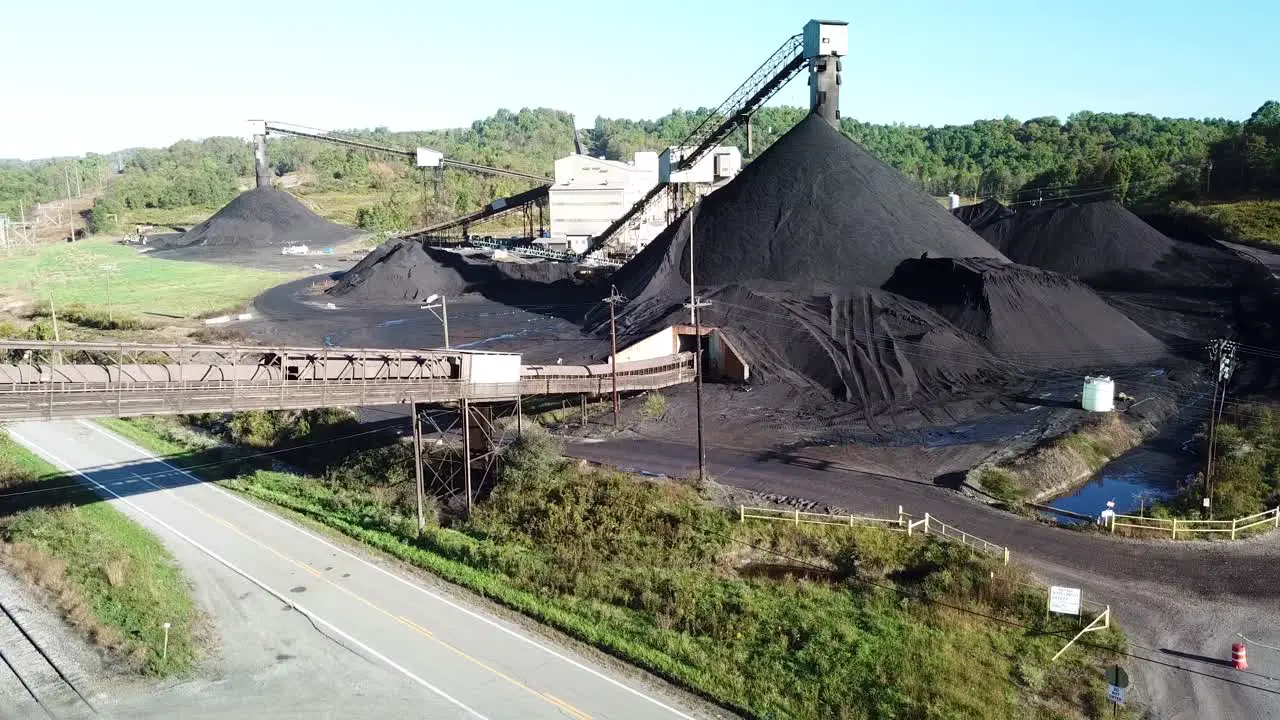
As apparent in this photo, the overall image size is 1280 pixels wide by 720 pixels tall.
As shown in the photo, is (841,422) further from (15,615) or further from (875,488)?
(15,615)

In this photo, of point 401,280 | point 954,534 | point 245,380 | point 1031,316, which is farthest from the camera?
point 401,280

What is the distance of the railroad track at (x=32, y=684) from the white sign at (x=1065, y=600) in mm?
19177

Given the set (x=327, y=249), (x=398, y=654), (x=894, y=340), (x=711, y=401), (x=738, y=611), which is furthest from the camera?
(x=327, y=249)

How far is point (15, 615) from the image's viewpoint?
2159 cm

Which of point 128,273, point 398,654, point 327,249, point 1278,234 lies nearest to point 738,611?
point 398,654

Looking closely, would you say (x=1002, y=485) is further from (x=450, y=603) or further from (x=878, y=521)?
(x=450, y=603)

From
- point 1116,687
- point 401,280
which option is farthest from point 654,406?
point 401,280

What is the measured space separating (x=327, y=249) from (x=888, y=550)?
311 feet

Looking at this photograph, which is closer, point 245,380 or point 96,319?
point 245,380

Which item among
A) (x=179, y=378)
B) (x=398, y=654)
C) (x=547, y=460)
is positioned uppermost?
(x=179, y=378)

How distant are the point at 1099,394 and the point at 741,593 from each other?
860 inches

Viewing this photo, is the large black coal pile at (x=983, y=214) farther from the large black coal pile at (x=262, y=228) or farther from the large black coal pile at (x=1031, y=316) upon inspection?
the large black coal pile at (x=262, y=228)

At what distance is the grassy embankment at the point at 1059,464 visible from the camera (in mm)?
28172

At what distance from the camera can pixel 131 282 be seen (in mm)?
81812
